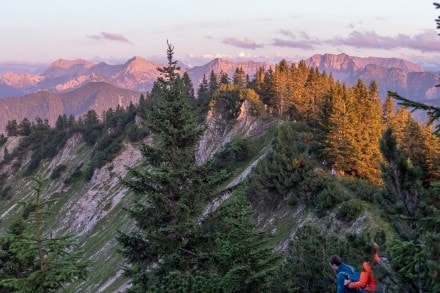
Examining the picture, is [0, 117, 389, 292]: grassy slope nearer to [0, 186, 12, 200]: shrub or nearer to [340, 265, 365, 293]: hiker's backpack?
[0, 186, 12, 200]: shrub

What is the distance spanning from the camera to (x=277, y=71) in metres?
84.7

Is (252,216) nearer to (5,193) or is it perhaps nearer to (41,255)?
(41,255)

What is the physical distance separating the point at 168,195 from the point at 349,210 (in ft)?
57.1

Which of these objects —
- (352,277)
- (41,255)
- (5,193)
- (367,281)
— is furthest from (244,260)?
(5,193)

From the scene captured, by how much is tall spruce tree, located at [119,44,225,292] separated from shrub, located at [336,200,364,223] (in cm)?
1607

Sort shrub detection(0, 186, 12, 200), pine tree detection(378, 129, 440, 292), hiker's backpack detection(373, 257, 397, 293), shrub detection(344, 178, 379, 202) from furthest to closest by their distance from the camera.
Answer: shrub detection(0, 186, 12, 200)
shrub detection(344, 178, 379, 202)
hiker's backpack detection(373, 257, 397, 293)
pine tree detection(378, 129, 440, 292)

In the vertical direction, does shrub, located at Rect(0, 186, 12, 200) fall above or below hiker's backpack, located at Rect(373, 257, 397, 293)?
below

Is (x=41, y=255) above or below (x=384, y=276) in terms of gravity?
above

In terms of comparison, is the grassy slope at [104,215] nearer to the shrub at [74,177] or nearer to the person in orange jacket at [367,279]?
the shrub at [74,177]

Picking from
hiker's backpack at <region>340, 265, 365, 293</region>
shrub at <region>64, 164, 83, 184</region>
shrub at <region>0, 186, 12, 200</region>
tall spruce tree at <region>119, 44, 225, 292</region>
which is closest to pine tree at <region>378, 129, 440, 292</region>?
hiker's backpack at <region>340, 265, 365, 293</region>

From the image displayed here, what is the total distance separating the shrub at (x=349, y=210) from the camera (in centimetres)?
3055

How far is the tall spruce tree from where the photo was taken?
54.4ft

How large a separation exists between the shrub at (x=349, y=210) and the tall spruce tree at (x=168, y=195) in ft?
52.7

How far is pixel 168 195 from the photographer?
1761 cm
